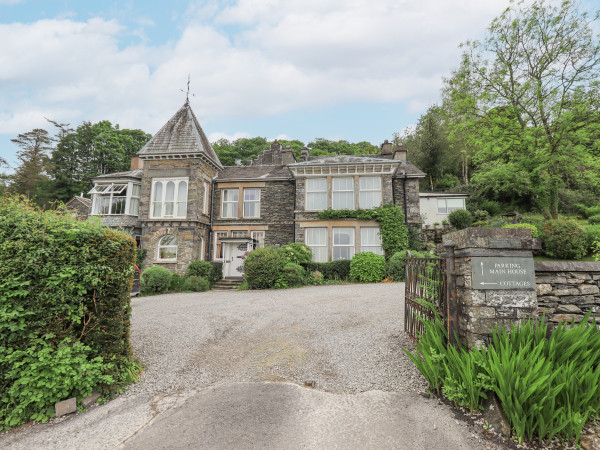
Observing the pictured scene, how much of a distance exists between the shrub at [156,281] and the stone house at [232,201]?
275 centimetres

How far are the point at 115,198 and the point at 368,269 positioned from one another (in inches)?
624

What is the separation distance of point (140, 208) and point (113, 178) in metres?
3.31

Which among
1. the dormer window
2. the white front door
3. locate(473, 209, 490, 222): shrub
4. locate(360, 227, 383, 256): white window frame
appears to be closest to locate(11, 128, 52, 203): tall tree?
the dormer window

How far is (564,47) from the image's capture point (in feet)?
51.3

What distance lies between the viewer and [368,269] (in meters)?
14.1

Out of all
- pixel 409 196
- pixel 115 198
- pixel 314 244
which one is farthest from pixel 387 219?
pixel 115 198

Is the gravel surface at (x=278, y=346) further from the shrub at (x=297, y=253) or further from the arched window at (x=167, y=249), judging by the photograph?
the arched window at (x=167, y=249)

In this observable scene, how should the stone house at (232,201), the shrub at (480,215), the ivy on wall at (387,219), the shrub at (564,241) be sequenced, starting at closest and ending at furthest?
1. the shrub at (564,241)
2. the ivy on wall at (387,219)
3. the stone house at (232,201)
4. the shrub at (480,215)

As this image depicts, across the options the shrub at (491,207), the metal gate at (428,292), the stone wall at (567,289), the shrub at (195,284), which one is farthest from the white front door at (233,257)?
the shrub at (491,207)

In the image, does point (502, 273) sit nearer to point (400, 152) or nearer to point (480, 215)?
point (400, 152)

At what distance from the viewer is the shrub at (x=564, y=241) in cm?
1262

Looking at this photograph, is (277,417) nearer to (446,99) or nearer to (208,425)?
(208,425)

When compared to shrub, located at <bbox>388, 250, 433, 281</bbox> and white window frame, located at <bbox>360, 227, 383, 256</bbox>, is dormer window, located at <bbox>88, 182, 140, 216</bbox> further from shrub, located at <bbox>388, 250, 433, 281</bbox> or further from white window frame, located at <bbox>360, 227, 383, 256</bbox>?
shrub, located at <bbox>388, 250, 433, 281</bbox>

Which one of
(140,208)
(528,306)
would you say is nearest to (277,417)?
(528,306)
